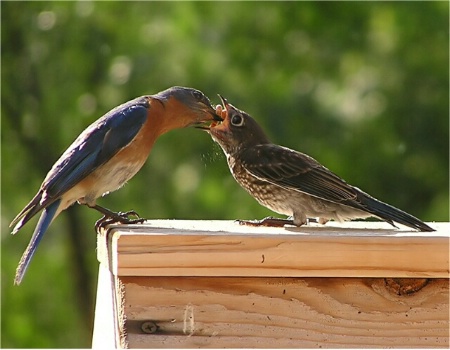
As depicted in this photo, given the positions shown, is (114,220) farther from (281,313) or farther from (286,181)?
(281,313)

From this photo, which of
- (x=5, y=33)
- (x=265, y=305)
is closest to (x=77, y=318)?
(x=5, y=33)

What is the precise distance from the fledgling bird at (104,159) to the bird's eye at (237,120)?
448mm

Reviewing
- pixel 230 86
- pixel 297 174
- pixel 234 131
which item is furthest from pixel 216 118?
pixel 230 86

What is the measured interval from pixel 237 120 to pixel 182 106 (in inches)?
17.4

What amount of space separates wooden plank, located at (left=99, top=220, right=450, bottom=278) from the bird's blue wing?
4.52ft

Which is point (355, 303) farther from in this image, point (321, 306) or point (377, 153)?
point (377, 153)

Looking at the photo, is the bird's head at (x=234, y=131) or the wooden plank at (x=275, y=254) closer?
the wooden plank at (x=275, y=254)

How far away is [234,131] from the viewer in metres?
6.00

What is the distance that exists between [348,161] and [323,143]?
38cm

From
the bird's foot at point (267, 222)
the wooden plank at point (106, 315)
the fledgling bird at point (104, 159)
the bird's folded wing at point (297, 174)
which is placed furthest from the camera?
the bird's folded wing at point (297, 174)

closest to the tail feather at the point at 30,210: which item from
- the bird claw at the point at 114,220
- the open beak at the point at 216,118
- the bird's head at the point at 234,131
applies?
the bird claw at the point at 114,220

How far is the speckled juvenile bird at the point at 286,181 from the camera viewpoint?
5195mm

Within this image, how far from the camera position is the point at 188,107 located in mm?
5707

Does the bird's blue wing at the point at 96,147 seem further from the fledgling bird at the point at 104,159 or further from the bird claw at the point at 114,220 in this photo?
the bird claw at the point at 114,220
